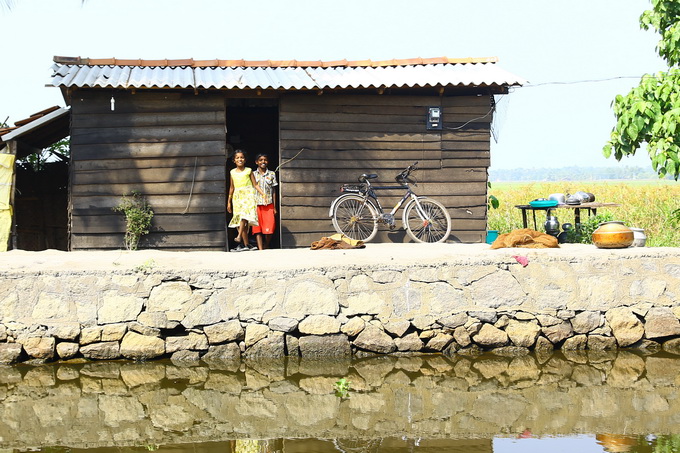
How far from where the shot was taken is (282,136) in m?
11.5

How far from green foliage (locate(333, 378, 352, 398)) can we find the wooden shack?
185 inches

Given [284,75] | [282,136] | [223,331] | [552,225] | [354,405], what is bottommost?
[354,405]

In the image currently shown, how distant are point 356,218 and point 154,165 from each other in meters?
3.00

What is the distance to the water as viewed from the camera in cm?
528

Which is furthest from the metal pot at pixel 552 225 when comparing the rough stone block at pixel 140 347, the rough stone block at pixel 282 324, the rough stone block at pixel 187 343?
the rough stone block at pixel 140 347

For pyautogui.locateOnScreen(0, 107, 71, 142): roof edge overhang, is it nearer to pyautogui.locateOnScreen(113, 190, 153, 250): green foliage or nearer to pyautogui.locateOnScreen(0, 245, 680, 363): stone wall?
pyautogui.locateOnScreen(113, 190, 153, 250): green foliage

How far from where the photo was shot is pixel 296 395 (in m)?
6.49

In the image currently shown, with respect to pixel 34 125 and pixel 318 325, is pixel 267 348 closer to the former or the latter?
pixel 318 325

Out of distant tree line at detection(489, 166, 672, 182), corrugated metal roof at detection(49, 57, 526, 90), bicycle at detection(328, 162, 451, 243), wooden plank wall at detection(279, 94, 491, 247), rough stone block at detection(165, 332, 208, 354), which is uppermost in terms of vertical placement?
distant tree line at detection(489, 166, 672, 182)

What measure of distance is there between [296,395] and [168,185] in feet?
18.1

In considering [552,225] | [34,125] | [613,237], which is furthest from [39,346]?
[552,225]

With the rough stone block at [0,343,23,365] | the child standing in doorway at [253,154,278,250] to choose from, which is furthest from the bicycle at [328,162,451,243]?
the rough stone block at [0,343,23,365]

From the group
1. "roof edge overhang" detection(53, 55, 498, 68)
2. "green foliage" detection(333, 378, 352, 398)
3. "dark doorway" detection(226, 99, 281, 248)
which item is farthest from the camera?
"dark doorway" detection(226, 99, 281, 248)

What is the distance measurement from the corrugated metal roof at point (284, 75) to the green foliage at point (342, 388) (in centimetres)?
518
